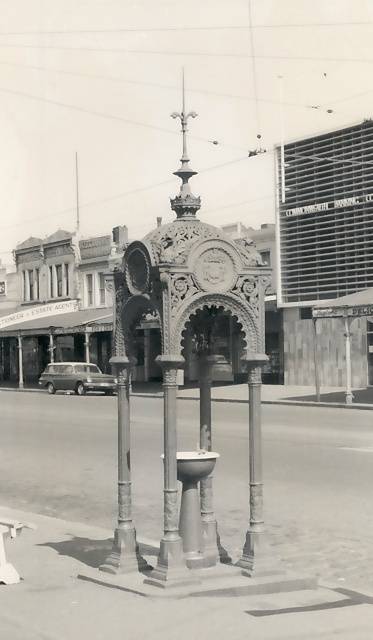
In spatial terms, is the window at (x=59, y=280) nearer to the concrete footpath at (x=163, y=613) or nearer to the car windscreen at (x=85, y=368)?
the car windscreen at (x=85, y=368)

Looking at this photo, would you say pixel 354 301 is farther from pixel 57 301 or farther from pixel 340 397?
pixel 57 301

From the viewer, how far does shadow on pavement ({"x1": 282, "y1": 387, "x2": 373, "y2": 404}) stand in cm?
2938

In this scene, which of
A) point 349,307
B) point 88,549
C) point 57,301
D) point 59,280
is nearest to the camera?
point 88,549

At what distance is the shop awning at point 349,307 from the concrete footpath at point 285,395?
8.54 ft

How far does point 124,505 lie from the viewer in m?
7.57

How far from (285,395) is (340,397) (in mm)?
2473

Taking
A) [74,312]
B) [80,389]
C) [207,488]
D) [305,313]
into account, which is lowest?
[207,488]

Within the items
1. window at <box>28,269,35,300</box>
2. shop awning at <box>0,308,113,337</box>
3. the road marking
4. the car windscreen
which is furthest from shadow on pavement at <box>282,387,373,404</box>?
window at <box>28,269,35,300</box>

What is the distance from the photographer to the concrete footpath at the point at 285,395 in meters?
29.0

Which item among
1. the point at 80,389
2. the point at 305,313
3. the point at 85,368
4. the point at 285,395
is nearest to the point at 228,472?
the point at 285,395

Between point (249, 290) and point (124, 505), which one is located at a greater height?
point (249, 290)

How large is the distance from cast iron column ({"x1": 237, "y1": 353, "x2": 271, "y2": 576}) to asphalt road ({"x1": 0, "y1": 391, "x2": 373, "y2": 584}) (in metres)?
1.55

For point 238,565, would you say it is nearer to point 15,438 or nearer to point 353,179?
point 15,438

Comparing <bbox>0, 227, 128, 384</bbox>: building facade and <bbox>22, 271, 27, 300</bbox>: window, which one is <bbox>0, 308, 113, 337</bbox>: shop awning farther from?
<bbox>22, 271, 27, 300</bbox>: window
